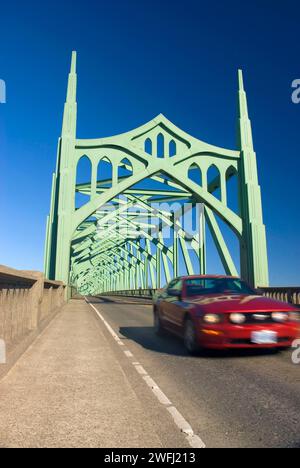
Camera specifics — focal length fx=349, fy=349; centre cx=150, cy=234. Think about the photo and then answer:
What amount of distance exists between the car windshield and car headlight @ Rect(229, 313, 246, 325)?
1.46 m

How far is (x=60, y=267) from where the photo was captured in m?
20.8

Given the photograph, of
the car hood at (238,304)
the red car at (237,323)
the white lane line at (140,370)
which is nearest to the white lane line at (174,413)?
the white lane line at (140,370)

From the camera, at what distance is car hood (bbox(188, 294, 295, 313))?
5.67 meters

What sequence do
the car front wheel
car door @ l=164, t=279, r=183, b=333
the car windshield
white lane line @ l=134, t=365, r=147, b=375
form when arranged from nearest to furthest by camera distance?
white lane line @ l=134, t=365, r=147, b=375
the car front wheel
car door @ l=164, t=279, r=183, b=333
the car windshield

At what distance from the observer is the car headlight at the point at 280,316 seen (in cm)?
568

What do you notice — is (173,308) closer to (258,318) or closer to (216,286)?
(216,286)

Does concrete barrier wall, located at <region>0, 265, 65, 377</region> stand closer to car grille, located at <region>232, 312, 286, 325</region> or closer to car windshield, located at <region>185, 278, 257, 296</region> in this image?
car windshield, located at <region>185, 278, 257, 296</region>

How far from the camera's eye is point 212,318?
573cm

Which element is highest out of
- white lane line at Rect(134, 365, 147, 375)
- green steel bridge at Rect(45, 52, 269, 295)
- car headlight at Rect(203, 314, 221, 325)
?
green steel bridge at Rect(45, 52, 269, 295)

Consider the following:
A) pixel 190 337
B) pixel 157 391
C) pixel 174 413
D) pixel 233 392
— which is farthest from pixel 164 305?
pixel 174 413

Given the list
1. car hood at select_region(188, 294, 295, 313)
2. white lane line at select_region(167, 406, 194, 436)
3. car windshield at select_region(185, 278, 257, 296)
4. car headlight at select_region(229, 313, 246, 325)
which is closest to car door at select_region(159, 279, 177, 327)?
car windshield at select_region(185, 278, 257, 296)

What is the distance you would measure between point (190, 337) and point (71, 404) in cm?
302

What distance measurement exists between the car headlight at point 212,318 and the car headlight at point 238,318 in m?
0.21
